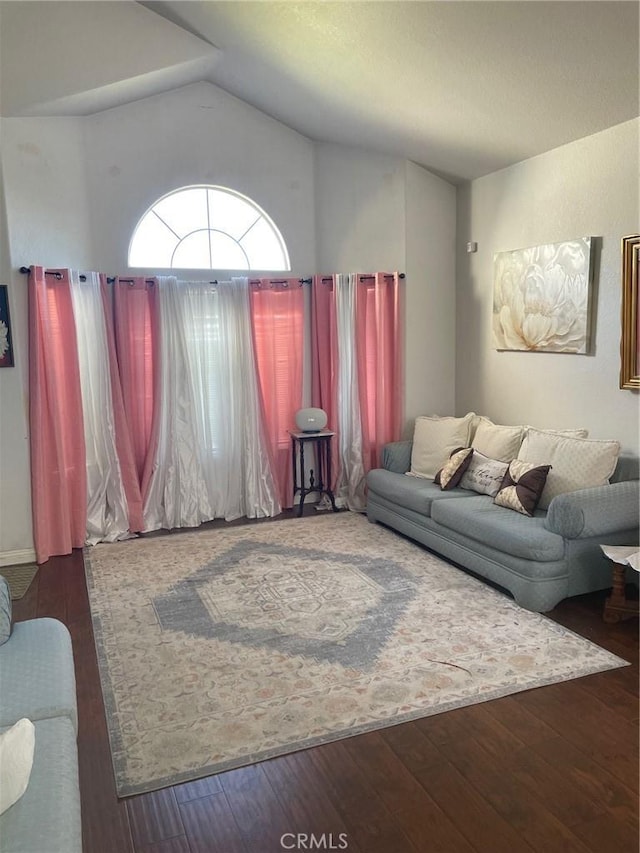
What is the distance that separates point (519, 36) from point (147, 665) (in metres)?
3.48

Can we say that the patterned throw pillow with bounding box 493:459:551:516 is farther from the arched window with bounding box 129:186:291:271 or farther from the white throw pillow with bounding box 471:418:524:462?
the arched window with bounding box 129:186:291:271

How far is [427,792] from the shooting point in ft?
7.12

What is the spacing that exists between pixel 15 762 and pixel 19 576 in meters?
A: 2.95

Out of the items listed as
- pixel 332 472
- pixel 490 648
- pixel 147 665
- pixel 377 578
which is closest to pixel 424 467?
pixel 332 472

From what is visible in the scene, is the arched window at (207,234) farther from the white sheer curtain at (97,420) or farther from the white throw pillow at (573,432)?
the white throw pillow at (573,432)

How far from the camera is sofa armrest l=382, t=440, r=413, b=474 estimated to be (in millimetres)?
5191

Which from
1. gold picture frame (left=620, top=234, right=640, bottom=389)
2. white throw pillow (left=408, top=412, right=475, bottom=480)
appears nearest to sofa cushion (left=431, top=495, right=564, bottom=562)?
white throw pillow (left=408, top=412, right=475, bottom=480)

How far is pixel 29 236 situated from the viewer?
15.0 feet

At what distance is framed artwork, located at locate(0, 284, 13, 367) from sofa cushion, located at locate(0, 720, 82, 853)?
3143mm

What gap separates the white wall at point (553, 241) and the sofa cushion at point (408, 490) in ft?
2.87

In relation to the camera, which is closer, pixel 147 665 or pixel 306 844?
pixel 306 844

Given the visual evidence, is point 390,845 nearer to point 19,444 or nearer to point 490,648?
point 490,648

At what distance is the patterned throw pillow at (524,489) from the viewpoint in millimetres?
3871

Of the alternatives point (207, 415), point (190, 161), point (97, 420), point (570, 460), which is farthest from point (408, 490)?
point (190, 161)
